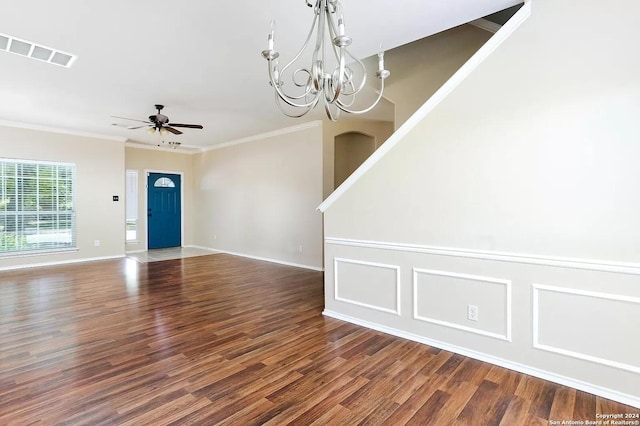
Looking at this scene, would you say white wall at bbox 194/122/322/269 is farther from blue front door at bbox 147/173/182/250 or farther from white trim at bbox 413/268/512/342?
white trim at bbox 413/268/512/342

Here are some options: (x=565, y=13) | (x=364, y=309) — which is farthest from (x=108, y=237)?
(x=565, y=13)

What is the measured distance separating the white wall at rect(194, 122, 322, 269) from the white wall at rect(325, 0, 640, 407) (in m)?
3.15

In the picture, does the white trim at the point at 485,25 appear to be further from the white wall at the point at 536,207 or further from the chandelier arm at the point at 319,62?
the chandelier arm at the point at 319,62

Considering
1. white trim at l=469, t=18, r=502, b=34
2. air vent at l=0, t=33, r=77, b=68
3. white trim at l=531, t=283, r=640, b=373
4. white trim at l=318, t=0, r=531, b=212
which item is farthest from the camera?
white trim at l=469, t=18, r=502, b=34

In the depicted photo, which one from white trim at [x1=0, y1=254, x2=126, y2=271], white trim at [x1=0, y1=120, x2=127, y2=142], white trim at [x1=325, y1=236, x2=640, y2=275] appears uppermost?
white trim at [x1=0, y1=120, x2=127, y2=142]

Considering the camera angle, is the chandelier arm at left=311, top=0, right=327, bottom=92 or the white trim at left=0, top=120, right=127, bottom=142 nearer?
the chandelier arm at left=311, top=0, right=327, bottom=92

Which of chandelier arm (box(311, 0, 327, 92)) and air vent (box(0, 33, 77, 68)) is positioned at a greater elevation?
air vent (box(0, 33, 77, 68))

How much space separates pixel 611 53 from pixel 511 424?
231cm

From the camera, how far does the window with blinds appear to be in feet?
19.6

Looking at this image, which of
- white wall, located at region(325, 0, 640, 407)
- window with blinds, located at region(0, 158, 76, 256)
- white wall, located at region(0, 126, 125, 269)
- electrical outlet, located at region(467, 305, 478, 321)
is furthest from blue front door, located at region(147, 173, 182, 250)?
electrical outlet, located at region(467, 305, 478, 321)

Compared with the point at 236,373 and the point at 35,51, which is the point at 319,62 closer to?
the point at 236,373

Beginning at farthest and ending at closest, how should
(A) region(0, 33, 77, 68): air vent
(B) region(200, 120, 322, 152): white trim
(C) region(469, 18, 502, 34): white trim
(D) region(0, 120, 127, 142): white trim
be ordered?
(B) region(200, 120, 322, 152): white trim
(D) region(0, 120, 127, 142): white trim
(C) region(469, 18, 502, 34): white trim
(A) region(0, 33, 77, 68): air vent

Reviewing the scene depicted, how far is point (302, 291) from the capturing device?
15.0 feet

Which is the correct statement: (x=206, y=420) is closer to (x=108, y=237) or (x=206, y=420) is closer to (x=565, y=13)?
(x=565, y=13)
